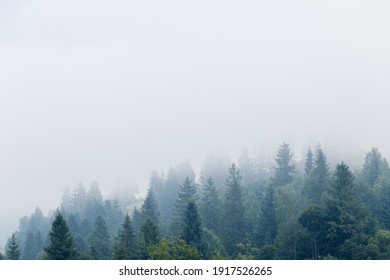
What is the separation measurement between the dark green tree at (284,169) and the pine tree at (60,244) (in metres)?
84.1

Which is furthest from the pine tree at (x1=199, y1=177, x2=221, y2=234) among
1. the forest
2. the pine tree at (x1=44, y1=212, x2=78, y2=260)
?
the pine tree at (x1=44, y1=212, x2=78, y2=260)

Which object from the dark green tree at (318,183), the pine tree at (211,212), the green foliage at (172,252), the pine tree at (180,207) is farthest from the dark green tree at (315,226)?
the pine tree at (180,207)

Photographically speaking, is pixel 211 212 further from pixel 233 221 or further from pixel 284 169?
pixel 284 169

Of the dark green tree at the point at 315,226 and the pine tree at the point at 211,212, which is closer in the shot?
the dark green tree at the point at 315,226

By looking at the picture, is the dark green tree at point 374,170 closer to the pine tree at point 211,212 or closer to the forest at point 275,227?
the forest at point 275,227

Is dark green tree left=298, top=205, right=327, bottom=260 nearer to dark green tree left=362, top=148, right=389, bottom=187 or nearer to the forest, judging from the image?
the forest

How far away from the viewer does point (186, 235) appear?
82.6 m

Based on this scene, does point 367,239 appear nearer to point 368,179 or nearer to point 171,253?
point 171,253

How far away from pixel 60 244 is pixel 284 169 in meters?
93.2

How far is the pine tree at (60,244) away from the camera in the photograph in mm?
70812

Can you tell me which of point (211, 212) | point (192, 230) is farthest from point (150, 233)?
point (211, 212)
